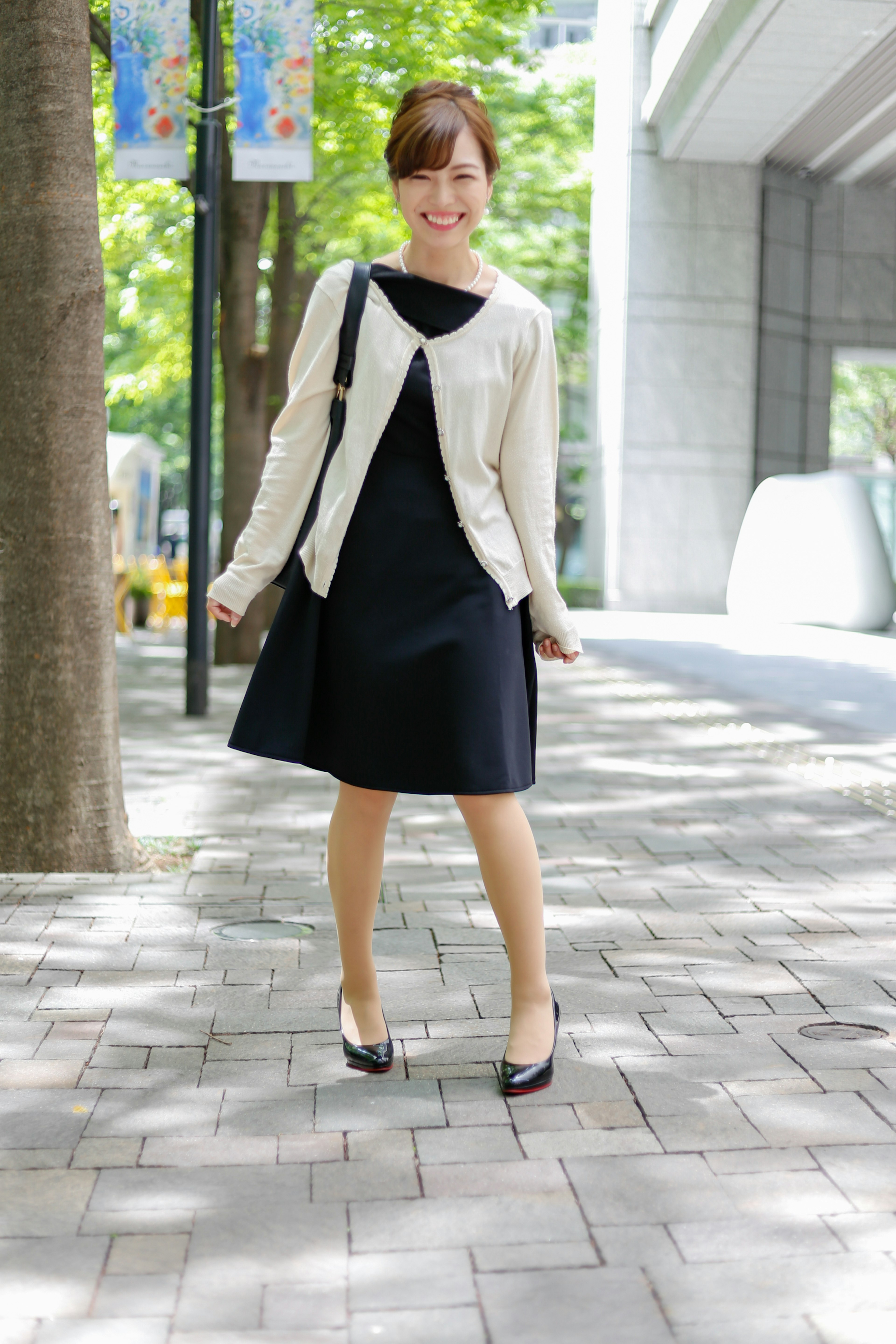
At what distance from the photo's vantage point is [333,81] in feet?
43.7

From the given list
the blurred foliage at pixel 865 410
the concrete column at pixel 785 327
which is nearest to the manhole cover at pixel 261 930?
the concrete column at pixel 785 327

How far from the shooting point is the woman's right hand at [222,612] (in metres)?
3.02

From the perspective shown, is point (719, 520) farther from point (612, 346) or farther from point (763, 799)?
point (763, 799)

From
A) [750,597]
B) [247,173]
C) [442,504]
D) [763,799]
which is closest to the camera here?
[442,504]

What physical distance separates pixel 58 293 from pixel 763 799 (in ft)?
12.4

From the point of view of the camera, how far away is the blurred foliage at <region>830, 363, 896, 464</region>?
142 feet

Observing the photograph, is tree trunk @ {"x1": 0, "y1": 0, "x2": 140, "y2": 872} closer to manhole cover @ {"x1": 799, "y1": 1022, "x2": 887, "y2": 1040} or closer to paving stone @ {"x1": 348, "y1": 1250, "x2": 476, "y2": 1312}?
manhole cover @ {"x1": 799, "y1": 1022, "x2": 887, "y2": 1040}

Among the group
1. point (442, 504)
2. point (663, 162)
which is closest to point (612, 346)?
point (663, 162)

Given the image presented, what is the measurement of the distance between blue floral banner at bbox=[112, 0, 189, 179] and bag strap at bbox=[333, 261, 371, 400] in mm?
6544

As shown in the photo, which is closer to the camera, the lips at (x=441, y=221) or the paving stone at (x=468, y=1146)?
the paving stone at (x=468, y=1146)

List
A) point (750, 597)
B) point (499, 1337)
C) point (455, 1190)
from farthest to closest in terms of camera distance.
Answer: point (750, 597), point (455, 1190), point (499, 1337)

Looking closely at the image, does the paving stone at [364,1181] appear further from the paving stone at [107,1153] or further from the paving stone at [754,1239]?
the paving stone at [754,1239]

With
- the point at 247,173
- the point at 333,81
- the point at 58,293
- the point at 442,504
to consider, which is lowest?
the point at 442,504

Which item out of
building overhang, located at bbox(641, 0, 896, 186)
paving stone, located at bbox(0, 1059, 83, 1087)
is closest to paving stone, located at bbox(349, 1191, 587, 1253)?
paving stone, located at bbox(0, 1059, 83, 1087)
